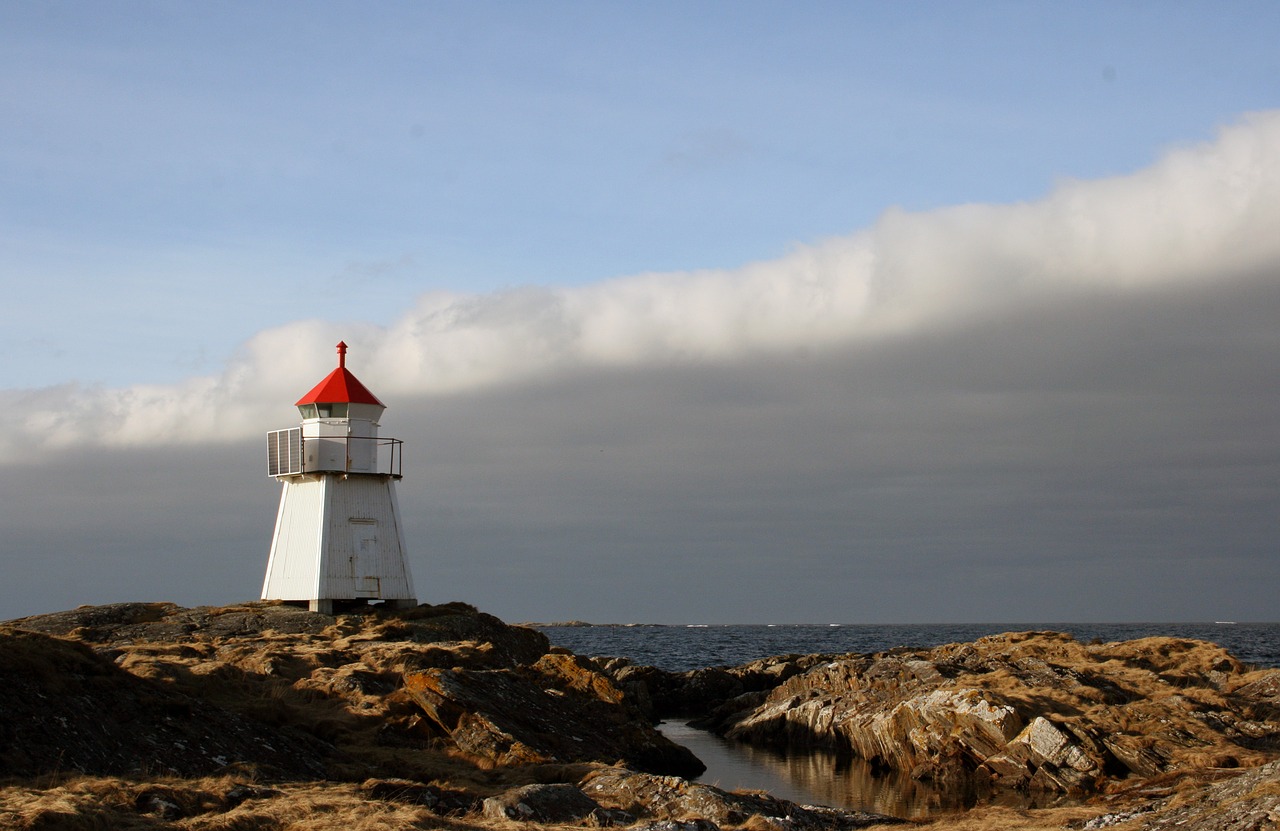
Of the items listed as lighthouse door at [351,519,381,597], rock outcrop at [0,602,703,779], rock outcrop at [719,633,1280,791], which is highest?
lighthouse door at [351,519,381,597]

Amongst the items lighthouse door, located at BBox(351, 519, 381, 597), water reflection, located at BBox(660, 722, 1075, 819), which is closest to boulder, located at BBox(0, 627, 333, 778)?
water reflection, located at BBox(660, 722, 1075, 819)

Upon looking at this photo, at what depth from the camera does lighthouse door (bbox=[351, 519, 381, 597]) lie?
3325 centimetres

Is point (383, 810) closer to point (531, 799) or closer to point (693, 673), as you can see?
point (531, 799)

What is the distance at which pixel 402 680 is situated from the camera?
21.8 metres

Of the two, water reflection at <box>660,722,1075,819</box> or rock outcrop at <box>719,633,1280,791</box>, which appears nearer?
water reflection at <box>660,722,1075,819</box>

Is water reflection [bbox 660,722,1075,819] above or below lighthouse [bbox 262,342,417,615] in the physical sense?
below

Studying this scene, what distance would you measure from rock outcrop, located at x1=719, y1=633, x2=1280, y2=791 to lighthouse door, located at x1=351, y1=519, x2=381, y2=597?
10.9 meters

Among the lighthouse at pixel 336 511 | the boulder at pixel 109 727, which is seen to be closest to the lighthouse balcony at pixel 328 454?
the lighthouse at pixel 336 511

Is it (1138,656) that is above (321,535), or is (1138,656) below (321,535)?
below

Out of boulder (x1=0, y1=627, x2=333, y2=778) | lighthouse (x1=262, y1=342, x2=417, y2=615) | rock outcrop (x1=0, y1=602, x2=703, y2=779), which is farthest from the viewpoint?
lighthouse (x1=262, y1=342, x2=417, y2=615)

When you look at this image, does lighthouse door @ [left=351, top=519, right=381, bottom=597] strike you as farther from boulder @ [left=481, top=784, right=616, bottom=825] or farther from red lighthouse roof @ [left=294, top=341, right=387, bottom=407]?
boulder @ [left=481, top=784, right=616, bottom=825]

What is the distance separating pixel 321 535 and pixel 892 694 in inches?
652

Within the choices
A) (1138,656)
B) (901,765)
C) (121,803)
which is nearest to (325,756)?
(121,803)

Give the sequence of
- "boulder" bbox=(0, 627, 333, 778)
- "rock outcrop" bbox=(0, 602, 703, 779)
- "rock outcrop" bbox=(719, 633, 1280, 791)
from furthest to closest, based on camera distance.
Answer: "rock outcrop" bbox=(719, 633, 1280, 791)
"rock outcrop" bbox=(0, 602, 703, 779)
"boulder" bbox=(0, 627, 333, 778)
